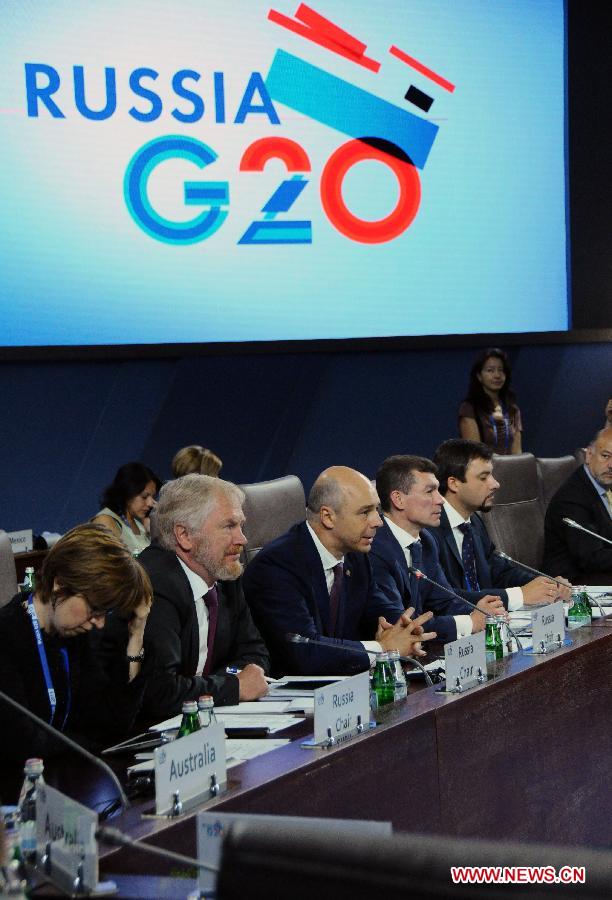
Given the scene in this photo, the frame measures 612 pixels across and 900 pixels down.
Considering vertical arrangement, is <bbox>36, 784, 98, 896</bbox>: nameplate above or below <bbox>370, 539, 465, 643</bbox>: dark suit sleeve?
below

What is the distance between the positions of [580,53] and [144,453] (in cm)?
307

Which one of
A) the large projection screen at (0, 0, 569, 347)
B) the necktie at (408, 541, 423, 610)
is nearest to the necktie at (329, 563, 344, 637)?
the necktie at (408, 541, 423, 610)

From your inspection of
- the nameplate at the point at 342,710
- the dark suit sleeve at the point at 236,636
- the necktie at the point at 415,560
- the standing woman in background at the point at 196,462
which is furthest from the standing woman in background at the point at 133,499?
the nameplate at the point at 342,710

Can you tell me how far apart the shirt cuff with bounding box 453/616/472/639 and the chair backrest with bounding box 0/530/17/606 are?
4.08 feet

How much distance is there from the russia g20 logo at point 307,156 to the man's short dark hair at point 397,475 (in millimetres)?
2188

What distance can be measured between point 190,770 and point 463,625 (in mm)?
1814

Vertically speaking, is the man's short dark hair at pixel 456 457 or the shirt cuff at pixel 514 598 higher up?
the man's short dark hair at pixel 456 457

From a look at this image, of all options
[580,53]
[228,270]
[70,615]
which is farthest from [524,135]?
[70,615]

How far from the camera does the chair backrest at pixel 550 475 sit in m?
5.71

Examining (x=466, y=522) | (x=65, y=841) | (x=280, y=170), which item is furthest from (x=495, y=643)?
(x=280, y=170)

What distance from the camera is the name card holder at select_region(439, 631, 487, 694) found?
2.58 meters

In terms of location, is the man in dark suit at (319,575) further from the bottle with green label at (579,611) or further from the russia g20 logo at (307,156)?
the russia g20 logo at (307,156)

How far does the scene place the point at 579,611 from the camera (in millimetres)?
3477

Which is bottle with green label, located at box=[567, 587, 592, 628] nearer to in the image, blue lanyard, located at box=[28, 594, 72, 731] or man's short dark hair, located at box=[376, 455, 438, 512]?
man's short dark hair, located at box=[376, 455, 438, 512]
